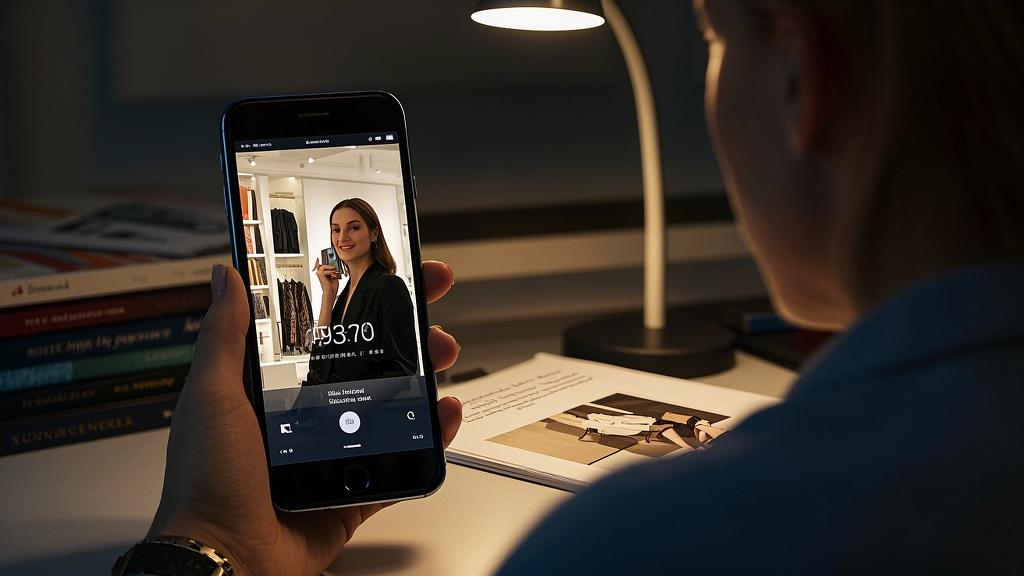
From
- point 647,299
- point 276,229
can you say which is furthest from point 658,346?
point 276,229

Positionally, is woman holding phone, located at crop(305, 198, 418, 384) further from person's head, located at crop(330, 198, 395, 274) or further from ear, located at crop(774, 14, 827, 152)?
ear, located at crop(774, 14, 827, 152)

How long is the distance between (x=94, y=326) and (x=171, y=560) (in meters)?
0.31

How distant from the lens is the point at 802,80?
0.87 ft

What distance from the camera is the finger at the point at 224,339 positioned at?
1.97 feet

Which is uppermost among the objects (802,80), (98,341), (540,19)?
(540,19)

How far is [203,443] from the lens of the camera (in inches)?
22.7

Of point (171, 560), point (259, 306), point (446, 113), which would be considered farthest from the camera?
point (446, 113)

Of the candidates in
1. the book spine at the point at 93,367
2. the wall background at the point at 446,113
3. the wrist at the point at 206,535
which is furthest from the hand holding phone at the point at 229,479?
the wall background at the point at 446,113

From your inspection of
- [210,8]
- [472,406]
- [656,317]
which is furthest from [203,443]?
[210,8]

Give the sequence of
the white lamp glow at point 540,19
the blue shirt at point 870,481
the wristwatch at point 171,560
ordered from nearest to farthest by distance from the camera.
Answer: the blue shirt at point 870,481, the wristwatch at point 171,560, the white lamp glow at point 540,19

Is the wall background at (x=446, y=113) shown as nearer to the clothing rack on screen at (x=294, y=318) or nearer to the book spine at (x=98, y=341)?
the book spine at (x=98, y=341)

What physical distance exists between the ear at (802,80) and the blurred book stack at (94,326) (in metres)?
0.62

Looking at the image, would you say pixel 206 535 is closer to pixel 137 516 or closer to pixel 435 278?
pixel 137 516

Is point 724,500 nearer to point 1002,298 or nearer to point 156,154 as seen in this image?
point 1002,298
